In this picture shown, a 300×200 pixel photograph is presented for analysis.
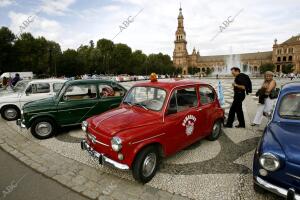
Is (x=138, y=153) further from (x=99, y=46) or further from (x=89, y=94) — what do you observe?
(x=99, y=46)

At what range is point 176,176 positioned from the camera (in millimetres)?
4434

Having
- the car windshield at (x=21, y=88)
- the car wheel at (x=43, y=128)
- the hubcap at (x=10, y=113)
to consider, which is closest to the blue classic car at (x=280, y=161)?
the car wheel at (x=43, y=128)

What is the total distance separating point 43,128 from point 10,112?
12.0 feet

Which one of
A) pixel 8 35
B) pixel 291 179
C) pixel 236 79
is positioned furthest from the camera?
pixel 8 35

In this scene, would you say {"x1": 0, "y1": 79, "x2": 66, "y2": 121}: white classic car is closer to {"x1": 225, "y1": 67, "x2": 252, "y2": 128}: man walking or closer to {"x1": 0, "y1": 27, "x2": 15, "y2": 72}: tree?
{"x1": 225, "y1": 67, "x2": 252, "y2": 128}: man walking

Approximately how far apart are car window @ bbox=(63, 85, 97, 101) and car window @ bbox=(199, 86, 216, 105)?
11.9 ft

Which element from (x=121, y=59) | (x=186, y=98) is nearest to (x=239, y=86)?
(x=186, y=98)

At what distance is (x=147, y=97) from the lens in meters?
5.05

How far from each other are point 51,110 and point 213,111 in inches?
188

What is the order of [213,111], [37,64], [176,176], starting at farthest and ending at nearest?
[37,64]
[213,111]
[176,176]

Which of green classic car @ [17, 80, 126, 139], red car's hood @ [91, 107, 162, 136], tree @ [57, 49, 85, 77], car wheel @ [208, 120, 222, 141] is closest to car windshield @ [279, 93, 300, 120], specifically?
car wheel @ [208, 120, 222, 141]

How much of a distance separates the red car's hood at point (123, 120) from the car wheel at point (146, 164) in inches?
20.3

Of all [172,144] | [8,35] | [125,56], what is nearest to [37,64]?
[8,35]

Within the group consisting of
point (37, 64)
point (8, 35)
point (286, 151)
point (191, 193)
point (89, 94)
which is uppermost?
point (8, 35)
